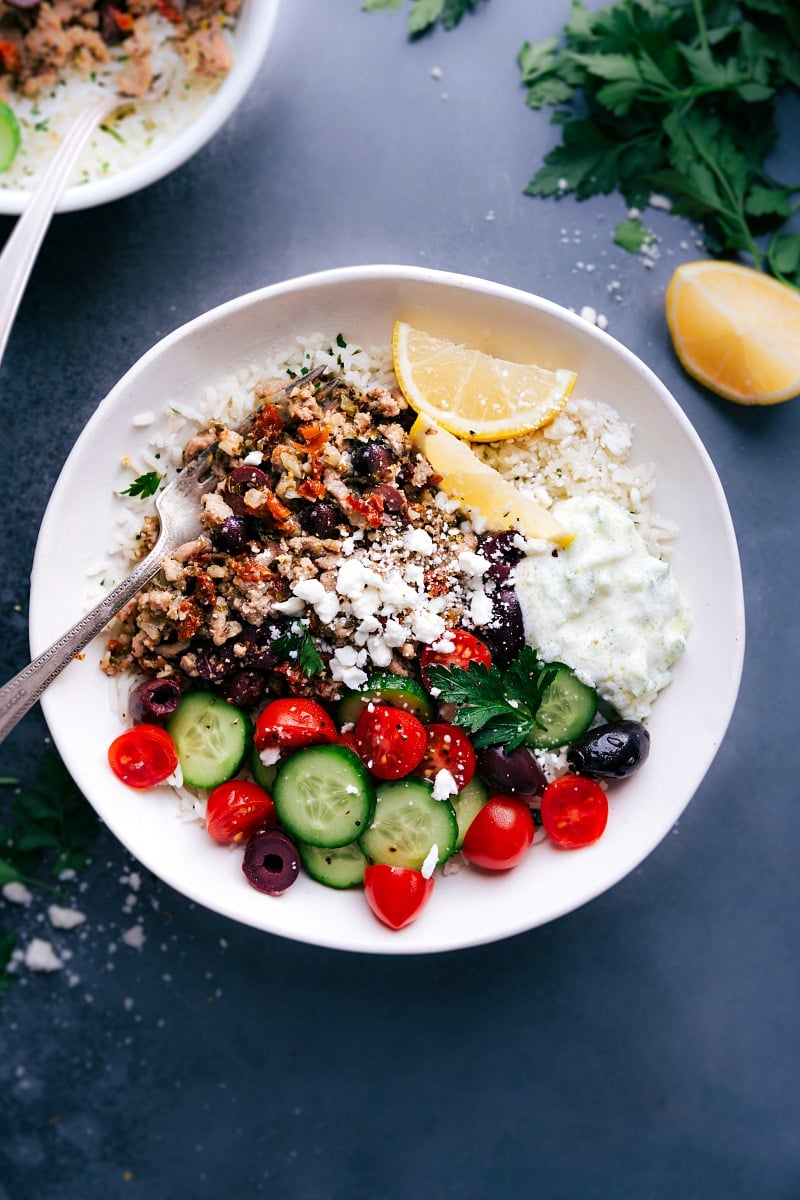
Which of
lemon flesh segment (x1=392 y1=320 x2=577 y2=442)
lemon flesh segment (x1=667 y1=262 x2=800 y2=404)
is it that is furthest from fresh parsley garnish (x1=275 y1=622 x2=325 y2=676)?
lemon flesh segment (x1=667 y1=262 x2=800 y2=404)

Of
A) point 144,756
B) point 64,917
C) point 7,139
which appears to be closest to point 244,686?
point 144,756

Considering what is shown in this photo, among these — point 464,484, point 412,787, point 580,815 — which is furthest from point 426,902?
point 464,484

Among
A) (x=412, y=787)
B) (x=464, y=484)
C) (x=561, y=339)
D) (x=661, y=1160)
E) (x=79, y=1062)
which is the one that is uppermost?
(x=561, y=339)

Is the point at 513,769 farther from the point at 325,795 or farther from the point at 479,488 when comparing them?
the point at 479,488

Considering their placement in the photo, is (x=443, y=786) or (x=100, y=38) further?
(x=100, y=38)

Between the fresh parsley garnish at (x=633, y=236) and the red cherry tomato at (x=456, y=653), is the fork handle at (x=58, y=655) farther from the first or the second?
the fresh parsley garnish at (x=633, y=236)

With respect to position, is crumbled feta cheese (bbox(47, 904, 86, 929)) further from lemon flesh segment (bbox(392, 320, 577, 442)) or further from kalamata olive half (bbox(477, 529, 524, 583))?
lemon flesh segment (bbox(392, 320, 577, 442))

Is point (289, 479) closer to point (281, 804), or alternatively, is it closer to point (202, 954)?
point (281, 804)
